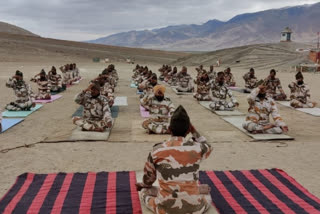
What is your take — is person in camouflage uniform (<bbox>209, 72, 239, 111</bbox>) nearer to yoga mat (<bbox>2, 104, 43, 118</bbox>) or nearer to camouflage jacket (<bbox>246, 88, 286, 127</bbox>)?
camouflage jacket (<bbox>246, 88, 286, 127</bbox>)

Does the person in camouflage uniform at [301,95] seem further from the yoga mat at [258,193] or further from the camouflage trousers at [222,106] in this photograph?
the yoga mat at [258,193]

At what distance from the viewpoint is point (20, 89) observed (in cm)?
988

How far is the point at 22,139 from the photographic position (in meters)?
7.06

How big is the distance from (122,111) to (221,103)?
3011 millimetres

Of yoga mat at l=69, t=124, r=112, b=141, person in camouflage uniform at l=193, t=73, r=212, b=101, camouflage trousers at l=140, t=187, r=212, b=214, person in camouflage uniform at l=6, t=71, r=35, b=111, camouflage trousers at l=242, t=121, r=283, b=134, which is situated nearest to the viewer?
camouflage trousers at l=140, t=187, r=212, b=214

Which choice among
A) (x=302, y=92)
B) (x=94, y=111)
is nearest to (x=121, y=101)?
(x=94, y=111)

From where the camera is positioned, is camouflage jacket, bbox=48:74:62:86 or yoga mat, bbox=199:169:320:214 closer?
yoga mat, bbox=199:169:320:214

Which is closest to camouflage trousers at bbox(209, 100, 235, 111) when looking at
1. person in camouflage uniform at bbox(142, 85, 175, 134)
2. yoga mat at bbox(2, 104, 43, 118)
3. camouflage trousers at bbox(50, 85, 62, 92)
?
person in camouflage uniform at bbox(142, 85, 175, 134)

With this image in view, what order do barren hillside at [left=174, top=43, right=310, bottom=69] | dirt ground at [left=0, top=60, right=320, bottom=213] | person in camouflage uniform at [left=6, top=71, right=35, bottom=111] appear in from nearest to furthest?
1. dirt ground at [left=0, top=60, right=320, bottom=213]
2. person in camouflage uniform at [left=6, top=71, right=35, bottom=111]
3. barren hillside at [left=174, top=43, right=310, bottom=69]

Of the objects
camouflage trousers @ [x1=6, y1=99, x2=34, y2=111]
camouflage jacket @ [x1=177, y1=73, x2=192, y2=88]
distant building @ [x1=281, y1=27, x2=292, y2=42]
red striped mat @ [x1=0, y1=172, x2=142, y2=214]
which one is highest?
distant building @ [x1=281, y1=27, x2=292, y2=42]

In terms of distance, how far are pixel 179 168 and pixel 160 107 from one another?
13.6ft

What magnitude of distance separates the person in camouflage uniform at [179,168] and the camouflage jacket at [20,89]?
7350 millimetres

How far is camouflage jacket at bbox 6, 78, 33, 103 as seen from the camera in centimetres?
983

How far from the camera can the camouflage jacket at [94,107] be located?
7324 millimetres
